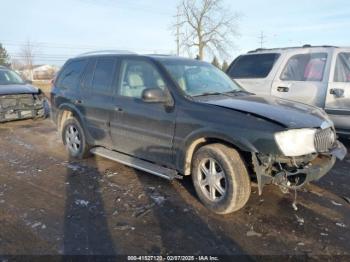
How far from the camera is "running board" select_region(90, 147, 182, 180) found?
4.50m

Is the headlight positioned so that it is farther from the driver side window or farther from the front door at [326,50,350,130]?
the front door at [326,50,350,130]

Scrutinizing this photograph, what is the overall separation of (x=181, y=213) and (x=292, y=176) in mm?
1330

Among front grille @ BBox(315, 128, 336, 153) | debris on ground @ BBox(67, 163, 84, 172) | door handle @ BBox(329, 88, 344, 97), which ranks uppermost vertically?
door handle @ BBox(329, 88, 344, 97)

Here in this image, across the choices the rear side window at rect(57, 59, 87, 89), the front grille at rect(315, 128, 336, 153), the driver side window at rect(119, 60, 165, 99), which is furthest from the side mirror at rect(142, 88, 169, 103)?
the rear side window at rect(57, 59, 87, 89)

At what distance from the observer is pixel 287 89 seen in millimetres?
7180

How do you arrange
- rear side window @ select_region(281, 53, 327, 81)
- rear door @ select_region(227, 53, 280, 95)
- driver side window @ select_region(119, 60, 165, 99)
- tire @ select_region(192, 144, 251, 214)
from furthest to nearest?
rear door @ select_region(227, 53, 280, 95) < rear side window @ select_region(281, 53, 327, 81) < driver side window @ select_region(119, 60, 165, 99) < tire @ select_region(192, 144, 251, 214)

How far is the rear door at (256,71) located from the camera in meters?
Result: 7.52

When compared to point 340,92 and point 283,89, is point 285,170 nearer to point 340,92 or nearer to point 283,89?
point 340,92

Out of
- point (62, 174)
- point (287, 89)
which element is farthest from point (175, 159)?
point (287, 89)

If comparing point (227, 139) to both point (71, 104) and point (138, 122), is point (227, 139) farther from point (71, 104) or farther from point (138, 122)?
point (71, 104)

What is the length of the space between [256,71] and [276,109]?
13.0 ft

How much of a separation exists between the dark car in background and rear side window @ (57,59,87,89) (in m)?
3.49

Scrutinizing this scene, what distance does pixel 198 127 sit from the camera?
415cm

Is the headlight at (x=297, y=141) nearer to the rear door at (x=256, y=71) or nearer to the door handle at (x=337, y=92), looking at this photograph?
the door handle at (x=337, y=92)
